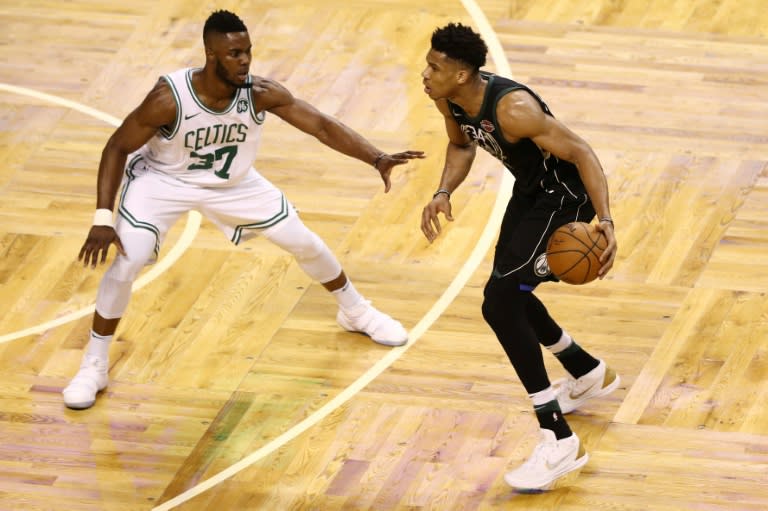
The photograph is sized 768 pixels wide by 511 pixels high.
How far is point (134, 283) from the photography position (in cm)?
818

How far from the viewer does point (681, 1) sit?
1071cm

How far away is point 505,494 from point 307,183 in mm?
3004

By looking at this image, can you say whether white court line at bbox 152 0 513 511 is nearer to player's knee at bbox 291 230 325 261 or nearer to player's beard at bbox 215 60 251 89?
player's knee at bbox 291 230 325 261

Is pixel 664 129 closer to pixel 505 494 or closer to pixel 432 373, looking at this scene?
pixel 432 373

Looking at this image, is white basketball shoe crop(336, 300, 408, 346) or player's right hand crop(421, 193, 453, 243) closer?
player's right hand crop(421, 193, 453, 243)

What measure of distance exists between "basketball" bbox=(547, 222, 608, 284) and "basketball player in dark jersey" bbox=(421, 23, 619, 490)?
8cm

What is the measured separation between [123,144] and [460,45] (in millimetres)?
1637

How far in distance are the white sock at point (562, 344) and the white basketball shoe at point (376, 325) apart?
38.4 inches

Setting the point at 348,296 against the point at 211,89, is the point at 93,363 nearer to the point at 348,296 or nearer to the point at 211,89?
the point at 348,296

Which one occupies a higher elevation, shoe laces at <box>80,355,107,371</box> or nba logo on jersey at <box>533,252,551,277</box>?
nba logo on jersey at <box>533,252,551,277</box>

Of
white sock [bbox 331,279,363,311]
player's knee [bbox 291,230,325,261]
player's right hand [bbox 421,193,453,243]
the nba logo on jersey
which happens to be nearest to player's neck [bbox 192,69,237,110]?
player's knee [bbox 291,230,325,261]

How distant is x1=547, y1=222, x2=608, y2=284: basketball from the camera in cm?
613

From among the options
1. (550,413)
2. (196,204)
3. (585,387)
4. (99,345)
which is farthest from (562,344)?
(99,345)

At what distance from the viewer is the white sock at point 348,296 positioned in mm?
7594
